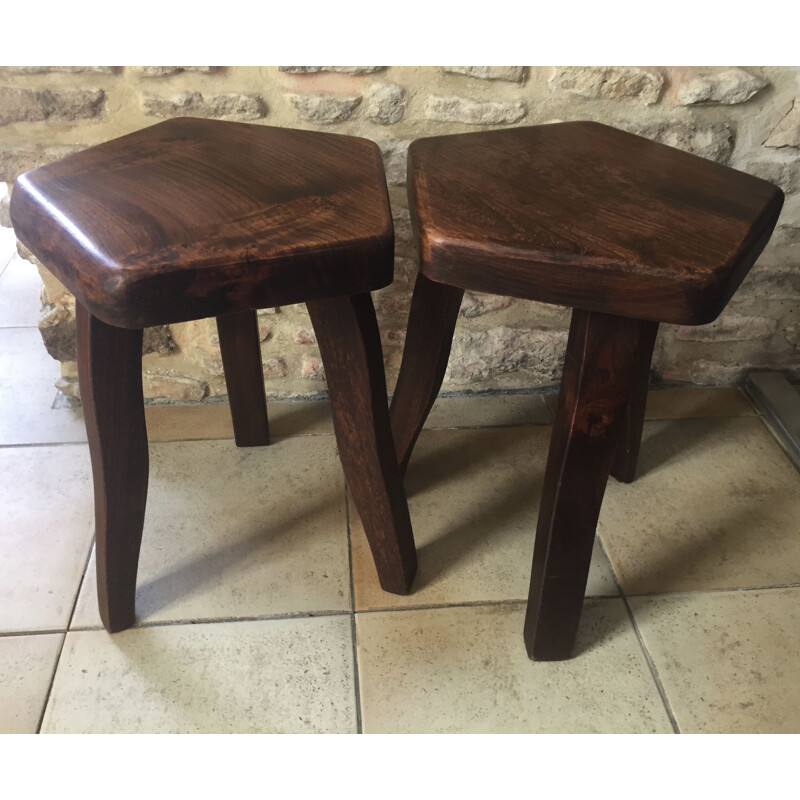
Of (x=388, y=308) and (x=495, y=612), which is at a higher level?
(x=388, y=308)

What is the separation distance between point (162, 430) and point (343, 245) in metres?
0.92

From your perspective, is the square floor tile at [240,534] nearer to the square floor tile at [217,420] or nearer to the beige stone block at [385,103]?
the square floor tile at [217,420]

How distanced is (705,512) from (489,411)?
0.49 meters

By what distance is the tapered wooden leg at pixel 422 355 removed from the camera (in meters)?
1.24

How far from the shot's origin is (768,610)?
4.21 feet

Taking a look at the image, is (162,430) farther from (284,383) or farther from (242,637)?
(242,637)

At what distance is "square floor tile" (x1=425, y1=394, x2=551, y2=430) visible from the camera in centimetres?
169

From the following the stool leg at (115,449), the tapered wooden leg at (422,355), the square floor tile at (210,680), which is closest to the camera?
the stool leg at (115,449)

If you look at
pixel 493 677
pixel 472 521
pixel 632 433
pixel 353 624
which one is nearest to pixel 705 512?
pixel 632 433

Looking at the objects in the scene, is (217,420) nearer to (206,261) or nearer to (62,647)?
(62,647)

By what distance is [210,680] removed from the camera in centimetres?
117

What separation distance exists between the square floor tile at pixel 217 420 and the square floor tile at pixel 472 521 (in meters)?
0.24

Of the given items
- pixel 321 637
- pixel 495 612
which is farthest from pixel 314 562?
pixel 495 612

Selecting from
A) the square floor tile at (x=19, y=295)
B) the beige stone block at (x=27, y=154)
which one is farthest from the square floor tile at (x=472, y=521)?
the square floor tile at (x=19, y=295)
